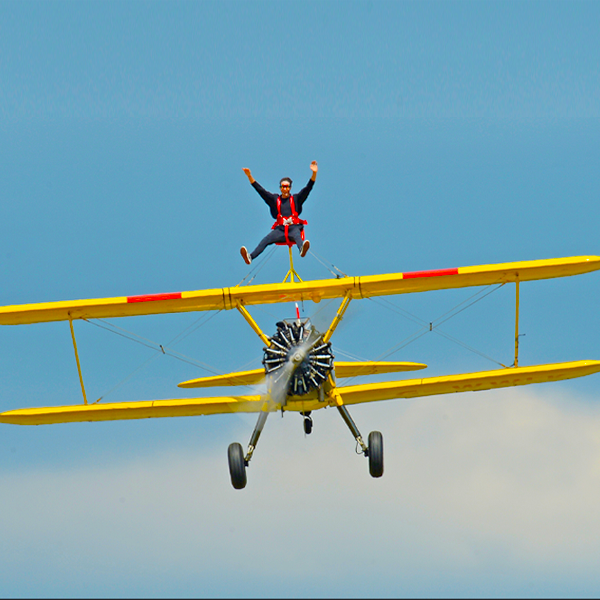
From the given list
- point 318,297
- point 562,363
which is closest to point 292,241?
point 318,297

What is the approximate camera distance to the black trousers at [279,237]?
73.5 feet

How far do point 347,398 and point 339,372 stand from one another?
3.00 m

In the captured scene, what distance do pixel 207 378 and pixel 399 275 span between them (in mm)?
5839

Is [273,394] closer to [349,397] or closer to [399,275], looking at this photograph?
[349,397]

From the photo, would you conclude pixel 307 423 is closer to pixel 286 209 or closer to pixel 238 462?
pixel 238 462

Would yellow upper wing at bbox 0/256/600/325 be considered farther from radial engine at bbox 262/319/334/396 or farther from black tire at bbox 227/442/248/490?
black tire at bbox 227/442/248/490

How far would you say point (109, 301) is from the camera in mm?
21406

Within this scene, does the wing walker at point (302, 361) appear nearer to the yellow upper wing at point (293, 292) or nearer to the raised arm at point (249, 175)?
the yellow upper wing at point (293, 292)

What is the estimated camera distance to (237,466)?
20516mm

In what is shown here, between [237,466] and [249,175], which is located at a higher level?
[249,175]

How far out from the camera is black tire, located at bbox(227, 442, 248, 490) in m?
20.5

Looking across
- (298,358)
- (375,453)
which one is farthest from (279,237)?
(375,453)

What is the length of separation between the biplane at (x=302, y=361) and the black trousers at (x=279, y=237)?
0.86 metres

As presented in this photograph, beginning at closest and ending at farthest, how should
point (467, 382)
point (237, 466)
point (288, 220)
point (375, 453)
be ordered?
point (237, 466)
point (375, 453)
point (467, 382)
point (288, 220)
